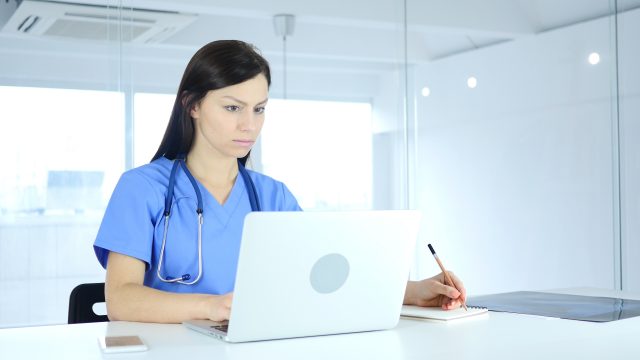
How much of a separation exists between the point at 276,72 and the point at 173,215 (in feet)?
6.53

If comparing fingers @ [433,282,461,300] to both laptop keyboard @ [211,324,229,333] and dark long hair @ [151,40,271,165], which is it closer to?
laptop keyboard @ [211,324,229,333]

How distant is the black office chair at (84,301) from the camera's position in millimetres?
2258

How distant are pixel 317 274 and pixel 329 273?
0.09ft

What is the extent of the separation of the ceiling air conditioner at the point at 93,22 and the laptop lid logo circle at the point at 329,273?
7.94ft

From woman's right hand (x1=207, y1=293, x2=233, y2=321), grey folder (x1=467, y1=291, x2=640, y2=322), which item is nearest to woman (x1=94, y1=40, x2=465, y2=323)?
grey folder (x1=467, y1=291, x2=640, y2=322)

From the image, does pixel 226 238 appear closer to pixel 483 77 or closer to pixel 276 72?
pixel 276 72

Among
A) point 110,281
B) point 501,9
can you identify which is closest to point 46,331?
point 110,281

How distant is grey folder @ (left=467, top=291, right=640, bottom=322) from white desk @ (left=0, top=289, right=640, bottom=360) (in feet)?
0.31

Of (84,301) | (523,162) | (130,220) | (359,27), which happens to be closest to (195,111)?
(130,220)

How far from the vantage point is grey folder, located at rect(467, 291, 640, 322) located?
1923 mm

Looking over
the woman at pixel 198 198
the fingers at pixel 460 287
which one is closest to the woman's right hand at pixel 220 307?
the woman at pixel 198 198

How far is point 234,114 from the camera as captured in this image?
6.96 feet

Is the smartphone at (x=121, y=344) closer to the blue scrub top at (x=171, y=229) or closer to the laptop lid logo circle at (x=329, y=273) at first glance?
the laptop lid logo circle at (x=329, y=273)

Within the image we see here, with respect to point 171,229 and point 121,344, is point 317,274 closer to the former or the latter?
point 121,344
